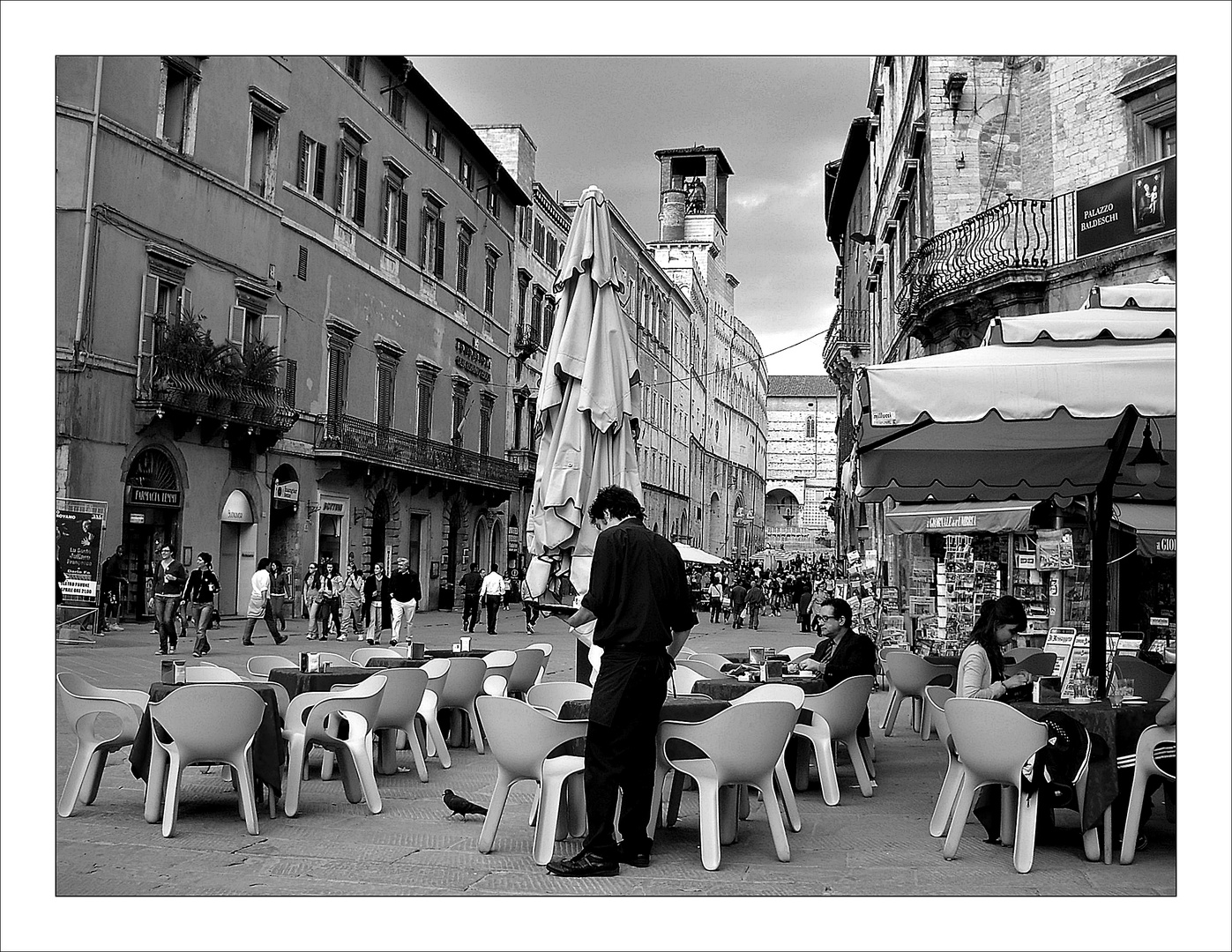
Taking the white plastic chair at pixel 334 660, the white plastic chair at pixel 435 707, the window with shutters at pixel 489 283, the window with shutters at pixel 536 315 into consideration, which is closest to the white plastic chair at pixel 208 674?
the white plastic chair at pixel 334 660

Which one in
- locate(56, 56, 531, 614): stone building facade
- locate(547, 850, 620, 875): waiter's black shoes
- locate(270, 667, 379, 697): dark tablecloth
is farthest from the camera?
locate(56, 56, 531, 614): stone building facade

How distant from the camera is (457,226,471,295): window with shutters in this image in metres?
32.9

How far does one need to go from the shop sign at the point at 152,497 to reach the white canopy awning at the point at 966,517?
12.4m

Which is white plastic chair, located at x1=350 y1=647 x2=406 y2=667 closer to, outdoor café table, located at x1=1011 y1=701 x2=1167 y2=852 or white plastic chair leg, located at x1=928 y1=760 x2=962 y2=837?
white plastic chair leg, located at x1=928 y1=760 x2=962 y2=837

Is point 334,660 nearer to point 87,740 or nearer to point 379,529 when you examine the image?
point 87,740

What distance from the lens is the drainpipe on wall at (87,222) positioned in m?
18.3

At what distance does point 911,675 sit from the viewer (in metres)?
9.64

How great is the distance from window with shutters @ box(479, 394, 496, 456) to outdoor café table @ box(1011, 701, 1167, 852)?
29.9 meters

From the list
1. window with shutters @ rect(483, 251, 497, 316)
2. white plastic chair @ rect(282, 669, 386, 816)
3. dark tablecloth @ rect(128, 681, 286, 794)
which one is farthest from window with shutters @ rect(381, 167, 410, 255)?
dark tablecloth @ rect(128, 681, 286, 794)

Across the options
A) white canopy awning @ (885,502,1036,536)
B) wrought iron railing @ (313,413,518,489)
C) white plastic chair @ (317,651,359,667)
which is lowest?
white plastic chair @ (317,651,359,667)

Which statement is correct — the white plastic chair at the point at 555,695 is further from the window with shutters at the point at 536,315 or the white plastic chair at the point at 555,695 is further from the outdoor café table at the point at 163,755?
the window with shutters at the point at 536,315

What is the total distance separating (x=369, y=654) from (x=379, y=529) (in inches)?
778
